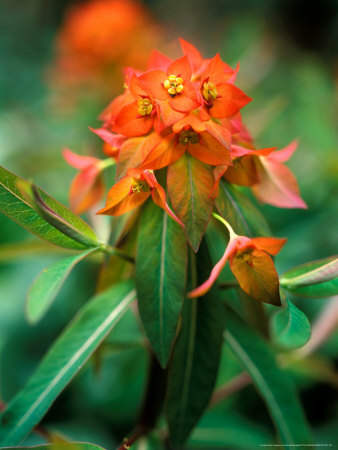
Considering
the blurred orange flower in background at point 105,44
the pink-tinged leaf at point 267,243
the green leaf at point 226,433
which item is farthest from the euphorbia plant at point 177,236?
the blurred orange flower in background at point 105,44

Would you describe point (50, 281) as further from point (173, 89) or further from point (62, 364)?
point (173, 89)

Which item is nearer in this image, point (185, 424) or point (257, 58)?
point (185, 424)

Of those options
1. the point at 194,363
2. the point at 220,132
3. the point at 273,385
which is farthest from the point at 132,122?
the point at 273,385

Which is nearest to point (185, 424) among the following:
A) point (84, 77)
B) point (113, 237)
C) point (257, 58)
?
point (113, 237)

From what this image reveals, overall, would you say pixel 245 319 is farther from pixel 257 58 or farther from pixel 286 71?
pixel 286 71

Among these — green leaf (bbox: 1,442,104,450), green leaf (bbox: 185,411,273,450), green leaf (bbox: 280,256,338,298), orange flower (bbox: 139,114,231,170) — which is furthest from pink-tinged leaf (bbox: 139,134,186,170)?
green leaf (bbox: 185,411,273,450)
